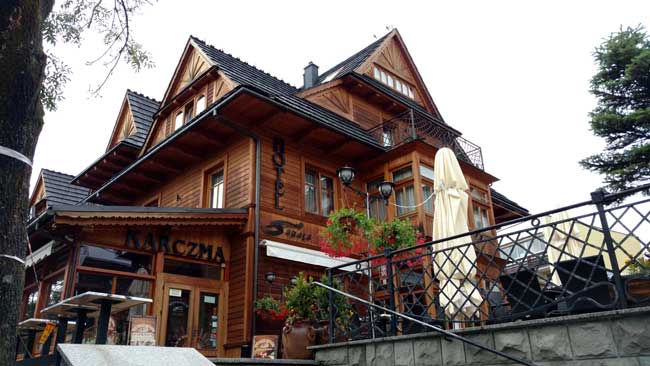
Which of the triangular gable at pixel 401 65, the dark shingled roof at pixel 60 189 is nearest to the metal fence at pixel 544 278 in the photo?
the triangular gable at pixel 401 65

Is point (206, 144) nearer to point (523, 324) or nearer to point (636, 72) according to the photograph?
point (523, 324)

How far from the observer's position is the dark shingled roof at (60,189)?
1944cm

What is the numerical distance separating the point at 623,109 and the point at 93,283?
18429 mm

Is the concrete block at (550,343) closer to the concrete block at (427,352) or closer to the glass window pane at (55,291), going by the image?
the concrete block at (427,352)

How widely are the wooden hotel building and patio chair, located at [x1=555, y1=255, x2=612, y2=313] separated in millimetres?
6720

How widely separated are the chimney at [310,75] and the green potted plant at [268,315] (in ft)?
32.6

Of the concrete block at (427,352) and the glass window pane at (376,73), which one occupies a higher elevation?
the glass window pane at (376,73)

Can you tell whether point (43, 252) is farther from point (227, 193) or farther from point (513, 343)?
point (513, 343)

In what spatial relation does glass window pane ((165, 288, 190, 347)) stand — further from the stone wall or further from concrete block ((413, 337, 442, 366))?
concrete block ((413, 337, 442, 366))

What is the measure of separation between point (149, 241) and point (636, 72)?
17182 mm

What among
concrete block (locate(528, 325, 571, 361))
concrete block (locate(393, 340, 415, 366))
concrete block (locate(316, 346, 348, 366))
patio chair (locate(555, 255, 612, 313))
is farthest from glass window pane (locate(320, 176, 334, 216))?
concrete block (locate(528, 325, 571, 361))

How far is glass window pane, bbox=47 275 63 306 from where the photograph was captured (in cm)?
977

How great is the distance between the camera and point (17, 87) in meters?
2.91

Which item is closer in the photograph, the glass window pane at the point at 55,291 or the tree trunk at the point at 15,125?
the tree trunk at the point at 15,125
